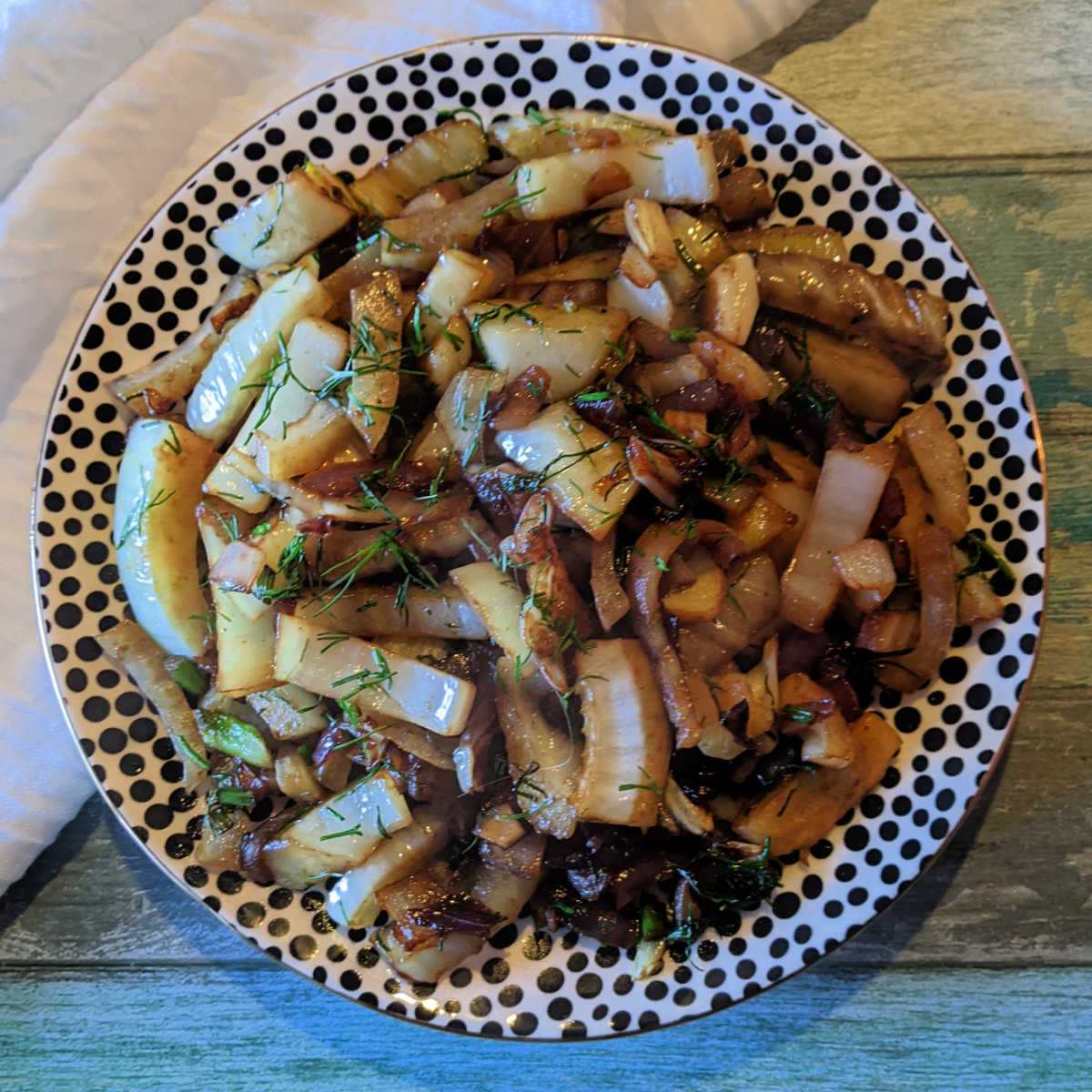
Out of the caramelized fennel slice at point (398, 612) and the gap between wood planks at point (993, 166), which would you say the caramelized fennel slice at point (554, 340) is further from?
the gap between wood planks at point (993, 166)

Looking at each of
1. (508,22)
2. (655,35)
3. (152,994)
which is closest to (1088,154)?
(655,35)

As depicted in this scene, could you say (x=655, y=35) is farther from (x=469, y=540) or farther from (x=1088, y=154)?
(x=469, y=540)

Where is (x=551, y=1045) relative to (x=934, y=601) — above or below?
below

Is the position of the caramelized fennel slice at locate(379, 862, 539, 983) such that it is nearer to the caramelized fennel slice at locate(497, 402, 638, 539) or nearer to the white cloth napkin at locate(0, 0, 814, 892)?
the caramelized fennel slice at locate(497, 402, 638, 539)

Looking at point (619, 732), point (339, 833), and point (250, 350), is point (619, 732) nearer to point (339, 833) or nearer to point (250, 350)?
point (339, 833)

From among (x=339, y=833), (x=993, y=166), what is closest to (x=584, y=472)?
(x=339, y=833)

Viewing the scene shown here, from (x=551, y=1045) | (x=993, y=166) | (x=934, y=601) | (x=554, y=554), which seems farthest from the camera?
(x=993, y=166)
